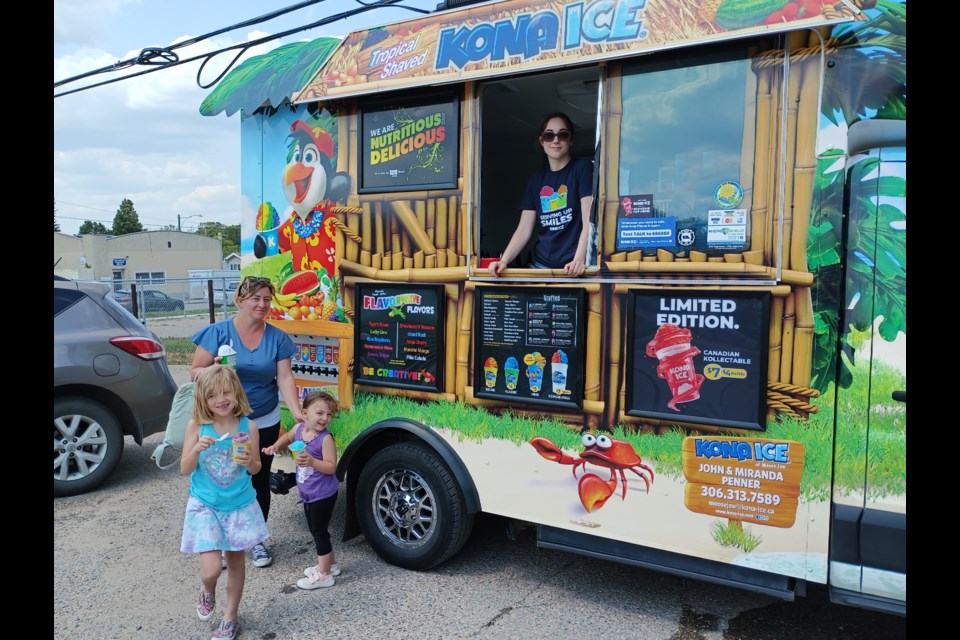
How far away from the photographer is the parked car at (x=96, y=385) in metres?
5.75

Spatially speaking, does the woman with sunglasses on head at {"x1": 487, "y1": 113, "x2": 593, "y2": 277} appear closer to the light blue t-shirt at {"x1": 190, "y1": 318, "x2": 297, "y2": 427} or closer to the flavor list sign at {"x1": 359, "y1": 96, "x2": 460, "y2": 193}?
the flavor list sign at {"x1": 359, "y1": 96, "x2": 460, "y2": 193}

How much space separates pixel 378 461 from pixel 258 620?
106 centimetres

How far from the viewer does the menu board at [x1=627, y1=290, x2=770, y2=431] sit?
9.84 ft

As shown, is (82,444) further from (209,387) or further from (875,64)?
(875,64)

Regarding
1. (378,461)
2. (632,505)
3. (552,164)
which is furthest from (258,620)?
(552,164)

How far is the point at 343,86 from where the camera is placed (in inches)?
162

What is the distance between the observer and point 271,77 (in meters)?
4.38

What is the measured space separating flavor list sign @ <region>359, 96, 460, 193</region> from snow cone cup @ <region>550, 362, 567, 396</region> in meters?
1.16

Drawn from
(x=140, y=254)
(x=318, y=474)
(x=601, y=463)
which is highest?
(x=140, y=254)

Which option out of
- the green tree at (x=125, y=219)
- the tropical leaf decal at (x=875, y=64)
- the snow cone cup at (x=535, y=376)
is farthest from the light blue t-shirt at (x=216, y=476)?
the green tree at (x=125, y=219)

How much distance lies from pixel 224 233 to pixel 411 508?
298 feet

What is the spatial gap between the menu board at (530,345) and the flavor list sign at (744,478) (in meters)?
0.65

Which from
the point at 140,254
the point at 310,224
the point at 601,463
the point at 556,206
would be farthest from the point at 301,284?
the point at 140,254

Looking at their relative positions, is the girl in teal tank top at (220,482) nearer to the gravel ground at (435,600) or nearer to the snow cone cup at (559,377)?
the gravel ground at (435,600)
